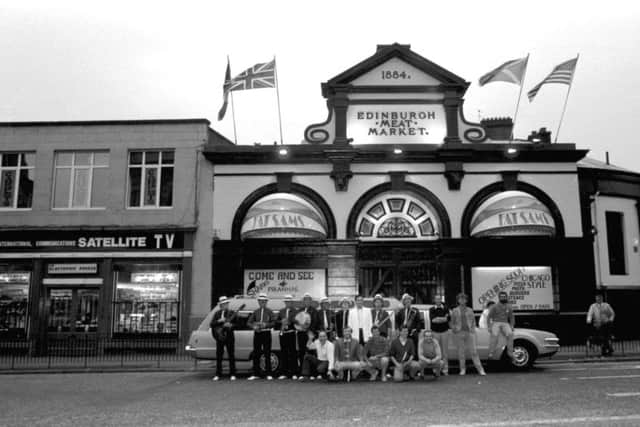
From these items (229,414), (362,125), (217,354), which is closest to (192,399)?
(229,414)

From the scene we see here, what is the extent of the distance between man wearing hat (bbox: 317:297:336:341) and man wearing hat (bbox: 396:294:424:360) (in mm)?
1546

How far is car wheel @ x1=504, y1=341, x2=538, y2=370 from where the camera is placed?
1441 centimetres

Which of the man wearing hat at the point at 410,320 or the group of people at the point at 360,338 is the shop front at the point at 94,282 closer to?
the group of people at the point at 360,338

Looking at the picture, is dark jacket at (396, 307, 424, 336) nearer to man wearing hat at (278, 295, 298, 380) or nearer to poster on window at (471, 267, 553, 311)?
man wearing hat at (278, 295, 298, 380)

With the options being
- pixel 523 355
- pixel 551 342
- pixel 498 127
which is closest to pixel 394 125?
pixel 498 127

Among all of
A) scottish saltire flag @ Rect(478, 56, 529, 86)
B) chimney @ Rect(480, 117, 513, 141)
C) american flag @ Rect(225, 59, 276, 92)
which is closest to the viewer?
scottish saltire flag @ Rect(478, 56, 529, 86)

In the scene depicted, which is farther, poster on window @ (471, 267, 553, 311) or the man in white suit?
poster on window @ (471, 267, 553, 311)

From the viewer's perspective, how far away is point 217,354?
14078 millimetres

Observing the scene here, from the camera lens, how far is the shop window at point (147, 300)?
21.2m

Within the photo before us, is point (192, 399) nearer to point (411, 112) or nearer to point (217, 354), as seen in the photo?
point (217, 354)

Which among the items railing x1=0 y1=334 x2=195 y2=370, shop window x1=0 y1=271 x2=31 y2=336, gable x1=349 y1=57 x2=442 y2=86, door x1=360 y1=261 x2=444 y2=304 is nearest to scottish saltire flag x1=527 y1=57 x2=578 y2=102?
gable x1=349 y1=57 x2=442 y2=86

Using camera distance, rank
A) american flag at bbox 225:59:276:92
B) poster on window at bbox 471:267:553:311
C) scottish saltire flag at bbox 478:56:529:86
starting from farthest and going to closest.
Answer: american flag at bbox 225:59:276:92, scottish saltire flag at bbox 478:56:529:86, poster on window at bbox 471:267:553:311

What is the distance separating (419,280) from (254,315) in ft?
29.0

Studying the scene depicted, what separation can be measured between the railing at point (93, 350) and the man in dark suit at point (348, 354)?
23.7 ft
